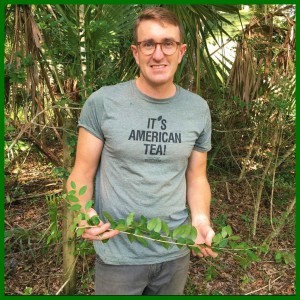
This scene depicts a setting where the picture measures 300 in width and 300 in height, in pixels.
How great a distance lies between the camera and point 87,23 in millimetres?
2150

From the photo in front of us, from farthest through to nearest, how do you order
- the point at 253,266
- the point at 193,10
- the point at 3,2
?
1. the point at 253,266
2. the point at 193,10
3. the point at 3,2

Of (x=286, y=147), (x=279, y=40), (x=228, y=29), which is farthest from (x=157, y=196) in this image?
(x=228, y=29)

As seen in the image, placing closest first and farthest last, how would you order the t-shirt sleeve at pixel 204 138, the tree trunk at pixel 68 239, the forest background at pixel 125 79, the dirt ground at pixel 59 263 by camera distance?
the t-shirt sleeve at pixel 204 138
the forest background at pixel 125 79
the tree trunk at pixel 68 239
the dirt ground at pixel 59 263

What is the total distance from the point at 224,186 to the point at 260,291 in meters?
1.64

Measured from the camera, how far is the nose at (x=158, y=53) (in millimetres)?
1498

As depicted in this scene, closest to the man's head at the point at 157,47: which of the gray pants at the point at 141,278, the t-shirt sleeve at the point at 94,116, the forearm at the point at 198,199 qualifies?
the t-shirt sleeve at the point at 94,116

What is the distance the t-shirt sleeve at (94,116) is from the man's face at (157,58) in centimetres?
22

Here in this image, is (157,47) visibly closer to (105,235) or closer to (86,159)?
(86,159)

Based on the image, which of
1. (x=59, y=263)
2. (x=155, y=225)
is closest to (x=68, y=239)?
(x=59, y=263)

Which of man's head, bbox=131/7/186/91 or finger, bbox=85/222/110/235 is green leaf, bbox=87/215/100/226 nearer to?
finger, bbox=85/222/110/235

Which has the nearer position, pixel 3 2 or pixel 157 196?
pixel 157 196

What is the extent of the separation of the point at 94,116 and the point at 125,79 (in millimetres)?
1172

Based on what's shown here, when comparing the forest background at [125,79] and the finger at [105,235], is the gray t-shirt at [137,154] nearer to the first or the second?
the finger at [105,235]

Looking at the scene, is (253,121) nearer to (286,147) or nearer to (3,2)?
(286,147)
